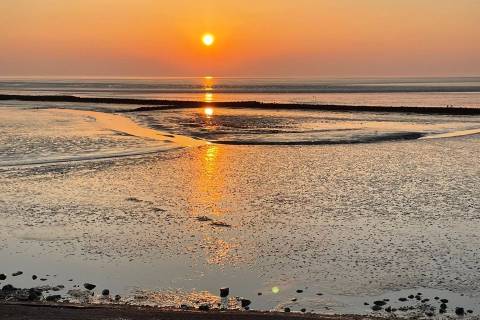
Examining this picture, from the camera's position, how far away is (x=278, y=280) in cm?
979

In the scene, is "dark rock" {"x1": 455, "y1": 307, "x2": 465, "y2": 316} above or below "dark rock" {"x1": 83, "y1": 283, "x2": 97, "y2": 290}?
above

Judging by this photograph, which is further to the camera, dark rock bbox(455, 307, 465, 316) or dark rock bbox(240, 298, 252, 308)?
dark rock bbox(240, 298, 252, 308)

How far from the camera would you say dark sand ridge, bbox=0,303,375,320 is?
7586mm

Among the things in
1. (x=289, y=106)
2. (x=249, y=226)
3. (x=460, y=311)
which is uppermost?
(x=460, y=311)

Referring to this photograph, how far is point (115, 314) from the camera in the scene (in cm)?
772

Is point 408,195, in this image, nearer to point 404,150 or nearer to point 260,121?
point 404,150

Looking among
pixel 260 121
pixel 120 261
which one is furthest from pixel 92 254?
pixel 260 121

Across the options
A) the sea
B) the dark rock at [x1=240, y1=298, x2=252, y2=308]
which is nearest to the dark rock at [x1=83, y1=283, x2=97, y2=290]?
the sea

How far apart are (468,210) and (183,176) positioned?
357 inches

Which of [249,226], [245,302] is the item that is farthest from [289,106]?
[245,302]

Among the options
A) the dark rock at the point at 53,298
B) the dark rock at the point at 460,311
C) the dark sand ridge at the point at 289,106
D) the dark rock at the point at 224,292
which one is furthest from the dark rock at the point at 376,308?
the dark sand ridge at the point at 289,106

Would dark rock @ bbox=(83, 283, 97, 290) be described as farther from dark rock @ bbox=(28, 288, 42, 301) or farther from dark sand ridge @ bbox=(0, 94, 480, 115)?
dark sand ridge @ bbox=(0, 94, 480, 115)

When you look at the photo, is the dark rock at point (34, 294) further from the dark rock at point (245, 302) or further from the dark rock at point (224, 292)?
the dark rock at point (245, 302)

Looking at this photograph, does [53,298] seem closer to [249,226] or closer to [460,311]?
[249,226]
